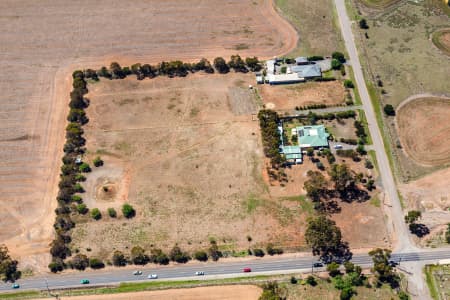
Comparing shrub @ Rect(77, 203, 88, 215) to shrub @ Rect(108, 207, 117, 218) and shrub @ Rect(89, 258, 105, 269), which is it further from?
shrub @ Rect(89, 258, 105, 269)

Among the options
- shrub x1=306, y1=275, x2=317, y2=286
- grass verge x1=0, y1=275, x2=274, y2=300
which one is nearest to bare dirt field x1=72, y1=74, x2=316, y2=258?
grass verge x1=0, y1=275, x2=274, y2=300

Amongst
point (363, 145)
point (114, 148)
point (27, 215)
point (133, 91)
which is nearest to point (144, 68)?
point (133, 91)

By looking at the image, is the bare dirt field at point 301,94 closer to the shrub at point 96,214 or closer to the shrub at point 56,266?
the shrub at point 96,214

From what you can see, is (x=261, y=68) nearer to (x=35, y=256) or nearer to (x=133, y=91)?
(x=133, y=91)

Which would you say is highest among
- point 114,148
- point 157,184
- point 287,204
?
point 114,148

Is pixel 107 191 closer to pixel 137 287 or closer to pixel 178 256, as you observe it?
pixel 178 256

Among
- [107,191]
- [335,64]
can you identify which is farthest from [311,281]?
[335,64]

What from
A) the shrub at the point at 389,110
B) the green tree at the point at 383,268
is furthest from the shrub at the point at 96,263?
the shrub at the point at 389,110

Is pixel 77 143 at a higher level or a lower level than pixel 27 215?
higher
